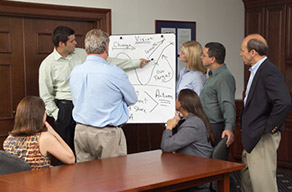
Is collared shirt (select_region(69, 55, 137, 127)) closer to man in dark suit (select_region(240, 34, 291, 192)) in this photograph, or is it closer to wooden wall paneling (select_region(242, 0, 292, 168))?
man in dark suit (select_region(240, 34, 291, 192))

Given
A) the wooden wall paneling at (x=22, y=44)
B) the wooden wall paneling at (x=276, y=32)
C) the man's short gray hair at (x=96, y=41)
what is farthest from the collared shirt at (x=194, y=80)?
the wooden wall paneling at (x=276, y=32)

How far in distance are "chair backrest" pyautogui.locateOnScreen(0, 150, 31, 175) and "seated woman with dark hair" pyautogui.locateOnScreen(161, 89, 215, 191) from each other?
0.98m

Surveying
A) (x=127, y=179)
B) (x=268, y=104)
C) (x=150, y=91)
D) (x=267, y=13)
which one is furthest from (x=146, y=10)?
(x=127, y=179)

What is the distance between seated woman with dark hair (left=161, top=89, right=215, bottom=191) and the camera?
2848mm

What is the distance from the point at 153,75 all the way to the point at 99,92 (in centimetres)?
118

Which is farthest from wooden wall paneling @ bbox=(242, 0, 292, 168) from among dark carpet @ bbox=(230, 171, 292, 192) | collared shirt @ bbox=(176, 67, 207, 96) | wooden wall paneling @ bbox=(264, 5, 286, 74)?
collared shirt @ bbox=(176, 67, 207, 96)

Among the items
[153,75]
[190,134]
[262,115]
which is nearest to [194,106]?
[190,134]

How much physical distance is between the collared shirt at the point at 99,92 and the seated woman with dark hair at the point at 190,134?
386 millimetres

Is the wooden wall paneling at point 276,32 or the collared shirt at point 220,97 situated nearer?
the collared shirt at point 220,97

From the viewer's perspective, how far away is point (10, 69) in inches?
158

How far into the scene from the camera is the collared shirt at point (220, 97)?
3.39 metres

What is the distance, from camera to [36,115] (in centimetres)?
251

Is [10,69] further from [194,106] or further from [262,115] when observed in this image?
[262,115]

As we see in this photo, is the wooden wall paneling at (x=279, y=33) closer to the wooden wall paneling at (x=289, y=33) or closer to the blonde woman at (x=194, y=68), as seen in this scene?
the wooden wall paneling at (x=289, y=33)
